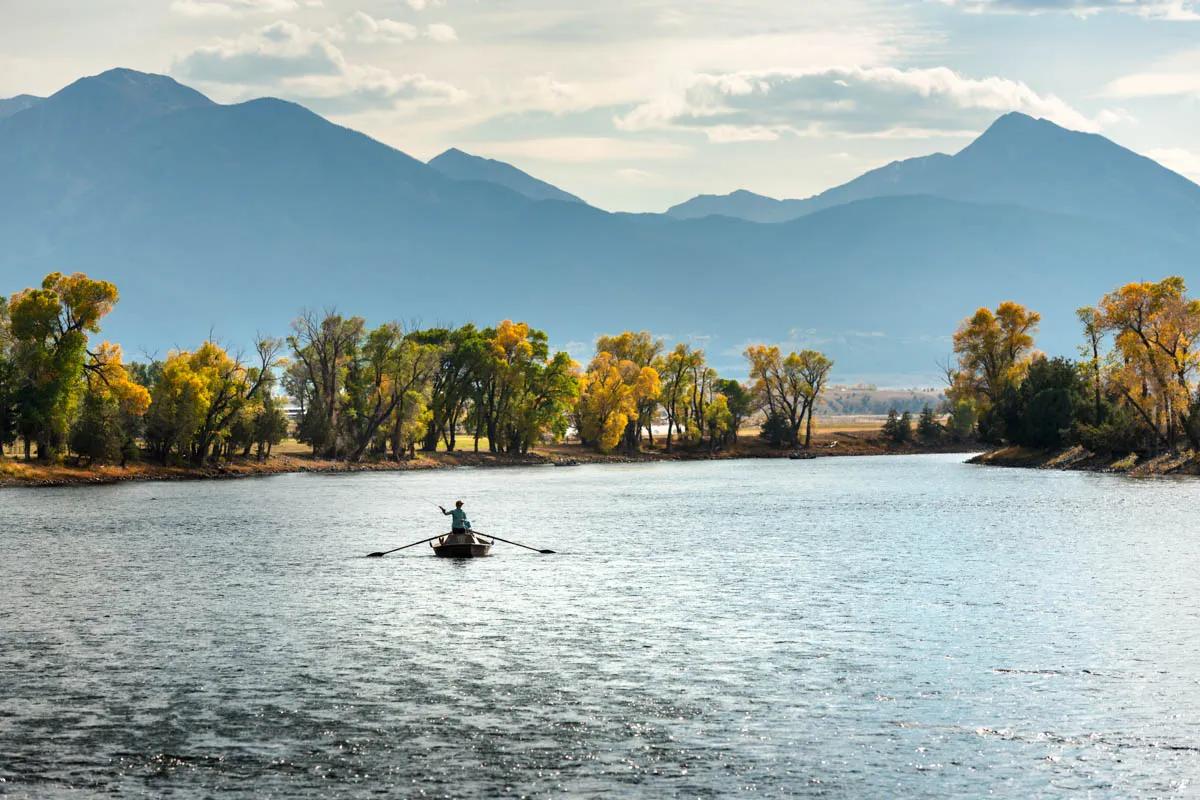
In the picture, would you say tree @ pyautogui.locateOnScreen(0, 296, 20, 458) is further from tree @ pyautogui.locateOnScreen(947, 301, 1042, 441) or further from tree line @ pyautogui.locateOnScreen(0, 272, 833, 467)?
tree @ pyautogui.locateOnScreen(947, 301, 1042, 441)

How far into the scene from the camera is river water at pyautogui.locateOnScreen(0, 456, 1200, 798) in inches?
1187

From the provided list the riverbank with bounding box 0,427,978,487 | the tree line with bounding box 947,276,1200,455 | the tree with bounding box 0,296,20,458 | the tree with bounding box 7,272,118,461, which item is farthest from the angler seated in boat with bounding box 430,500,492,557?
the tree line with bounding box 947,276,1200,455

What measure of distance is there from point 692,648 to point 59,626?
2313 centimetres

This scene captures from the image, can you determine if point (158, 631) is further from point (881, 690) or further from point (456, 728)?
point (881, 690)

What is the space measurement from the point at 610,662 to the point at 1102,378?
404 ft

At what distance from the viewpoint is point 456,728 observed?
34.1m

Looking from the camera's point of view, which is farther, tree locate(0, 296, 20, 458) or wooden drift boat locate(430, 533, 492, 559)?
tree locate(0, 296, 20, 458)

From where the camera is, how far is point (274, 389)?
571 feet

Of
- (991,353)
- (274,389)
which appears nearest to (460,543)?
(274,389)

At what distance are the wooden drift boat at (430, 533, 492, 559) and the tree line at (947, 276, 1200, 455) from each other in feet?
255

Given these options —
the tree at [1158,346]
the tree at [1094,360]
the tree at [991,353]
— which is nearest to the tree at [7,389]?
the tree at [1158,346]

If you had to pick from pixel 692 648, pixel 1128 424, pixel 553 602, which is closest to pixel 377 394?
pixel 1128 424

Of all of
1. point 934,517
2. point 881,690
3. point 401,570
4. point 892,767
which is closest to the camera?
point 892,767

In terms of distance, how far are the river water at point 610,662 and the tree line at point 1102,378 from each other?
146ft
